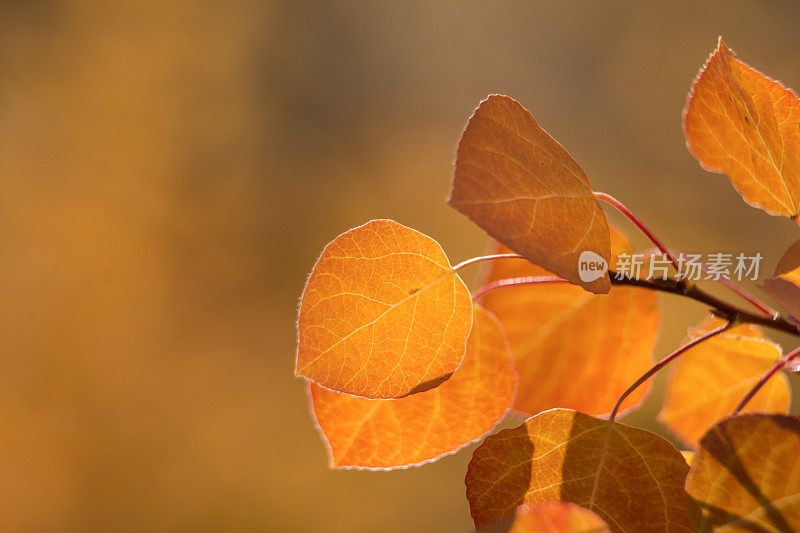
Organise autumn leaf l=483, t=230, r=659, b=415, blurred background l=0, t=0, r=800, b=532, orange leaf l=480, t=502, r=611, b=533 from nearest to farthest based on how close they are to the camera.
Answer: orange leaf l=480, t=502, r=611, b=533, autumn leaf l=483, t=230, r=659, b=415, blurred background l=0, t=0, r=800, b=532

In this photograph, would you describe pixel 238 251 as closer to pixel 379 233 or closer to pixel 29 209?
pixel 29 209

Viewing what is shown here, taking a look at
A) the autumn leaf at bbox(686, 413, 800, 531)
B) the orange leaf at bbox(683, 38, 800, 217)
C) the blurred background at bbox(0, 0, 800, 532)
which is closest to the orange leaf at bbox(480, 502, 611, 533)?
the autumn leaf at bbox(686, 413, 800, 531)

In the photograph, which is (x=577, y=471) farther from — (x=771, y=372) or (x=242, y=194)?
(x=242, y=194)

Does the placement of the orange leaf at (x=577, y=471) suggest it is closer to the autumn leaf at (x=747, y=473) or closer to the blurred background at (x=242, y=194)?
the autumn leaf at (x=747, y=473)

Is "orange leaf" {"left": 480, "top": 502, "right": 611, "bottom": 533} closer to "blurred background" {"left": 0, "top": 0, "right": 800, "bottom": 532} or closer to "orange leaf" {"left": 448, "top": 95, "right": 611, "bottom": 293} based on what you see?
"orange leaf" {"left": 448, "top": 95, "right": 611, "bottom": 293}

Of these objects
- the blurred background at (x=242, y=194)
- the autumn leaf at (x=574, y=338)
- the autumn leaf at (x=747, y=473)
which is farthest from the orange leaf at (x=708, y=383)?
the blurred background at (x=242, y=194)
